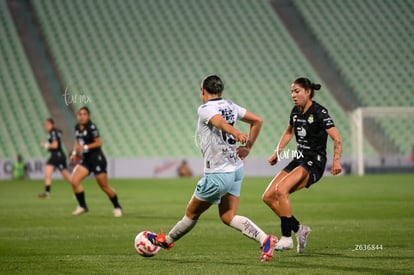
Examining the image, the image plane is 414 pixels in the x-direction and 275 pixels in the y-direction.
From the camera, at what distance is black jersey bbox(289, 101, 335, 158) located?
9.31m

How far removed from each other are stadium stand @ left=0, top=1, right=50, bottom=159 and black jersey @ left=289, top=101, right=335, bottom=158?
78.9 feet

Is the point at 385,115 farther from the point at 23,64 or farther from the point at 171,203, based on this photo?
the point at 171,203

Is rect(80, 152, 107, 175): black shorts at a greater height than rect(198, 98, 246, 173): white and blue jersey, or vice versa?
rect(80, 152, 107, 175): black shorts

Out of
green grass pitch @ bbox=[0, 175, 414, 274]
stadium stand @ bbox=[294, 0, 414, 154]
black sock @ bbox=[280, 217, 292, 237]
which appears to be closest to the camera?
green grass pitch @ bbox=[0, 175, 414, 274]

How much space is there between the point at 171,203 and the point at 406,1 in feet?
96.6

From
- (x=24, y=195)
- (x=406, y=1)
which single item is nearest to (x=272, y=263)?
(x=24, y=195)

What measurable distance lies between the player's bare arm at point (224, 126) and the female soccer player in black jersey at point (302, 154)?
174 centimetres

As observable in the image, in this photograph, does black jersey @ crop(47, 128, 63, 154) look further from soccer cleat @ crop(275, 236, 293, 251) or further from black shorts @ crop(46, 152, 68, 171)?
soccer cleat @ crop(275, 236, 293, 251)

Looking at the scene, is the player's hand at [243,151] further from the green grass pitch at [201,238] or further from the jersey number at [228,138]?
the green grass pitch at [201,238]

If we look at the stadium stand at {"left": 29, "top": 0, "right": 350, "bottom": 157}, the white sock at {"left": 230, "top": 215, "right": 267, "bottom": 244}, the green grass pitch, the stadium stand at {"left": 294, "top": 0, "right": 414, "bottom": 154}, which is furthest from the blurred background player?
the white sock at {"left": 230, "top": 215, "right": 267, "bottom": 244}

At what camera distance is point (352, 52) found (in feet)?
131

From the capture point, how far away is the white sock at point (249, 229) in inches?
314

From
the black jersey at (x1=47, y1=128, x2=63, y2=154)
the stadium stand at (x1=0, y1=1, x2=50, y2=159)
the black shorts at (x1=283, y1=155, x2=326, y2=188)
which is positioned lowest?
the black shorts at (x1=283, y1=155, x2=326, y2=188)

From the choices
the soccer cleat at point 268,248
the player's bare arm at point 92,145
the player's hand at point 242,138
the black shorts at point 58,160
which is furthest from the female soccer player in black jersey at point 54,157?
the player's hand at point 242,138
